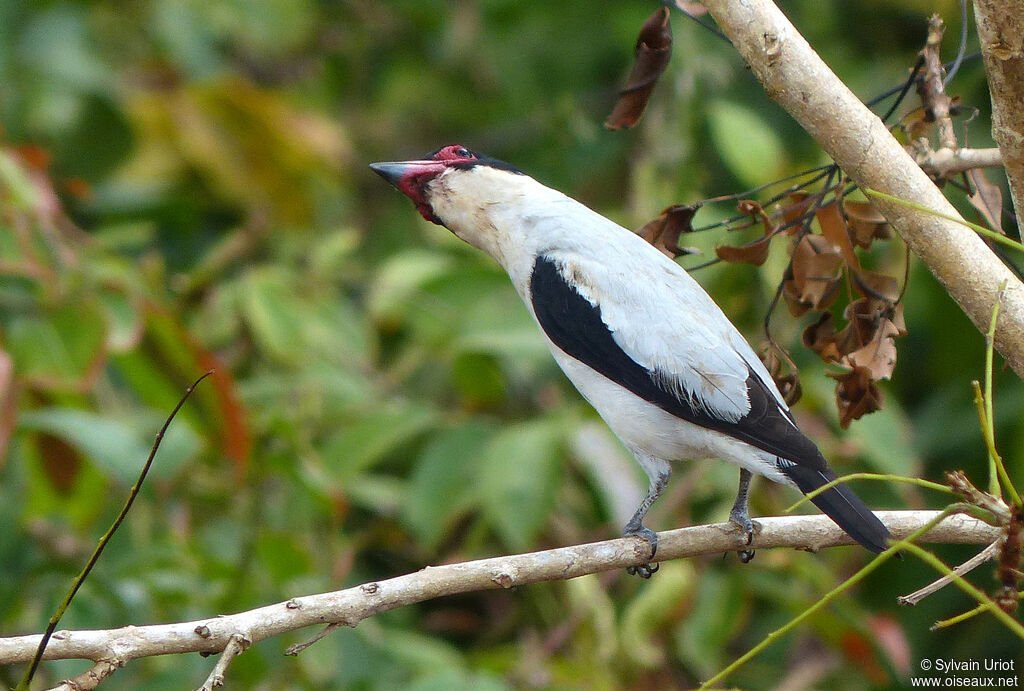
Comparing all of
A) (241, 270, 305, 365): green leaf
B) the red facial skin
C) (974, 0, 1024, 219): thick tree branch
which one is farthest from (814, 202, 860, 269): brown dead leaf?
(241, 270, 305, 365): green leaf

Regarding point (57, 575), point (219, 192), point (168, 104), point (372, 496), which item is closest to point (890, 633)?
point (372, 496)

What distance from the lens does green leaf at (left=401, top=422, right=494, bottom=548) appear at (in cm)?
360

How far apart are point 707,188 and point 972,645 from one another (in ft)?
7.07

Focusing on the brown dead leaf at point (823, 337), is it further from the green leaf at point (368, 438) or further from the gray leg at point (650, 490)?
the green leaf at point (368, 438)

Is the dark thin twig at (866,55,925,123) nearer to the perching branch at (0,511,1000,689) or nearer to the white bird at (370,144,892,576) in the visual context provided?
the white bird at (370,144,892,576)

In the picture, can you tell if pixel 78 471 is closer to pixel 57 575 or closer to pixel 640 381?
pixel 57 575

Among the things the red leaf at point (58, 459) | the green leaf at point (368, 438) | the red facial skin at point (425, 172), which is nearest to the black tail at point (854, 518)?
the red facial skin at point (425, 172)

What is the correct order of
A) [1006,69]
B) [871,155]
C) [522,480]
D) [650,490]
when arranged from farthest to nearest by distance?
[522,480]
[650,490]
[871,155]
[1006,69]

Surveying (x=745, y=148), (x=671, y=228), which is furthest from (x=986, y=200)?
(x=745, y=148)

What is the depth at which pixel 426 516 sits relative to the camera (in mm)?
3602

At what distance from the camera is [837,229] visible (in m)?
2.21

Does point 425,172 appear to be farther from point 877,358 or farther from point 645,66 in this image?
point 877,358

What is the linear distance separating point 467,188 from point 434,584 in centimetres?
109

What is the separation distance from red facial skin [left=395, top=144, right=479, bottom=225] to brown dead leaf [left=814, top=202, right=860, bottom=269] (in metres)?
0.89
